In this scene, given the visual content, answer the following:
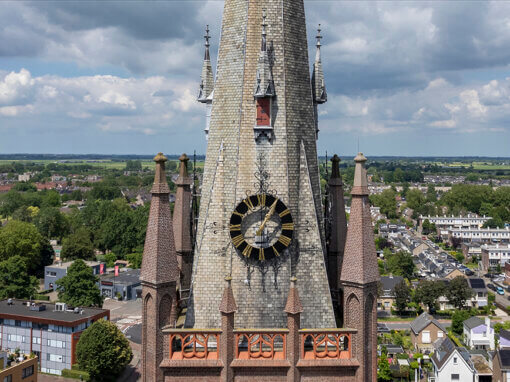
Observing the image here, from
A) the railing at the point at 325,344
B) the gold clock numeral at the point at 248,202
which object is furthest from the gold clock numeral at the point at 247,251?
the railing at the point at 325,344

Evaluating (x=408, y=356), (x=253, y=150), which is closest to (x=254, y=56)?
(x=253, y=150)

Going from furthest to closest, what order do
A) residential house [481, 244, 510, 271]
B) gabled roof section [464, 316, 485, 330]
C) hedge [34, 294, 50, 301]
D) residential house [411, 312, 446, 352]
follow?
residential house [481, 244, 510, 271], hedge [34, 294, 50, 301], residential house [411, 312, 446, 352], gabled roof section [464, 316, 485, 330]

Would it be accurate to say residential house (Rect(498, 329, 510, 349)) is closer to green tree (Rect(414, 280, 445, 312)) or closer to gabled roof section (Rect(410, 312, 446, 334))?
gabled roof section (Rect(410, 312, 446, 334))

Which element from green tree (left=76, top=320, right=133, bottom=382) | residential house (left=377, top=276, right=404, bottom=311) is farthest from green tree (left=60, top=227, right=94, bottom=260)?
residential house (left=377, top=276, right=404, bottom=311)

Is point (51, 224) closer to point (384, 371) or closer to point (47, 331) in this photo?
point (47, 331)

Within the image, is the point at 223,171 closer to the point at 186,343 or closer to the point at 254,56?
the point at 254,56

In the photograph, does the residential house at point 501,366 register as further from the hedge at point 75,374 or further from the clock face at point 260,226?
the clock face at point 260,226
